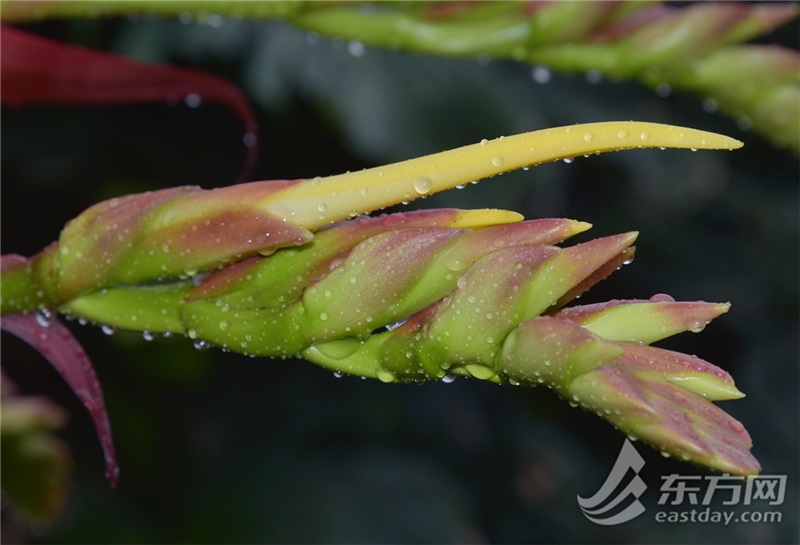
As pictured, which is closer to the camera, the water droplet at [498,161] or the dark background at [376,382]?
the water droplet at [498,161]

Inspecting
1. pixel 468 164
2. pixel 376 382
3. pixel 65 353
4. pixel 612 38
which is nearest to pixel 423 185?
pixel 468 164

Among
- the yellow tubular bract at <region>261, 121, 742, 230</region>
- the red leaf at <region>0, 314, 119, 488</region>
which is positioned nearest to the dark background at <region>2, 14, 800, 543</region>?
the red leaf at <region>0, 314, 119, 488</region>

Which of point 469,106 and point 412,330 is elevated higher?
point 469,106

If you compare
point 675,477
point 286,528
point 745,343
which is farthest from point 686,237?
point 675,477

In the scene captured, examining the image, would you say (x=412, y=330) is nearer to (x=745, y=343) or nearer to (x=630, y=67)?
(x=630, y=67)

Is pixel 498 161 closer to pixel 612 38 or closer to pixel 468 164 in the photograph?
pixel 468 164

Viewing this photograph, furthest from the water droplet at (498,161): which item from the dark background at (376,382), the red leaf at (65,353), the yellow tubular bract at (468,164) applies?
the dark background at (376,382)

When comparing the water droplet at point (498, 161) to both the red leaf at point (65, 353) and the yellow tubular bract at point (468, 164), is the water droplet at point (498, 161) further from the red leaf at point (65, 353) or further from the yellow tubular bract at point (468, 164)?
the red leaf at point (65, 353)
